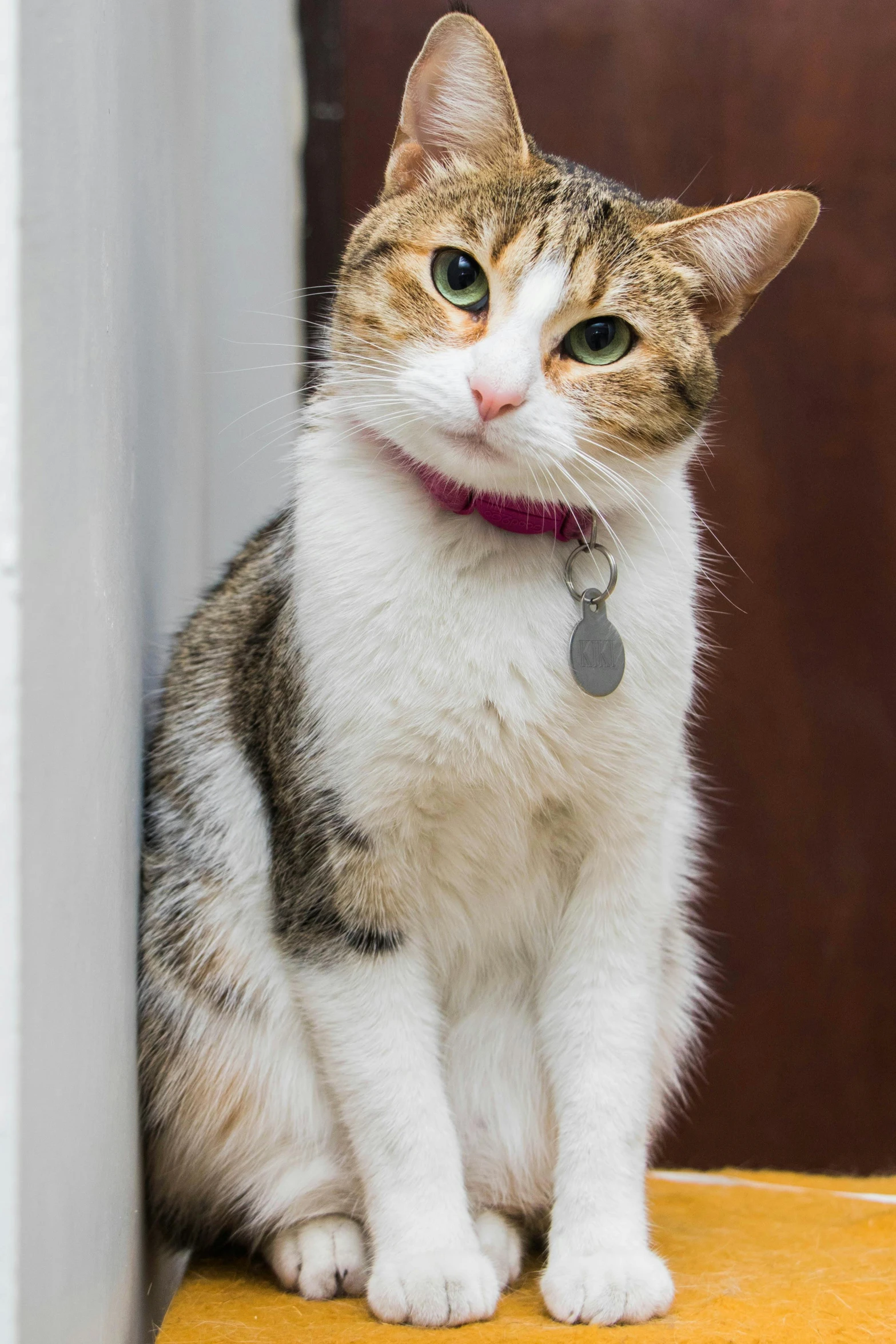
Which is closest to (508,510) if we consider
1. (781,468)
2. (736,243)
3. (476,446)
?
(476,446)

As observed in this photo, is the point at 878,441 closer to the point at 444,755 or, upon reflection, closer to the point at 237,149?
the point at 237,149

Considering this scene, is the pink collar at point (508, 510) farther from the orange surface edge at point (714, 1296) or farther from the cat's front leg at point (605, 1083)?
the orange surface edge at point (714, 1296)

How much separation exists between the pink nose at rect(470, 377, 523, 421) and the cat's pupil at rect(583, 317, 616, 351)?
0.50 feet

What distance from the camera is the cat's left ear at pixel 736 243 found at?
118 cm

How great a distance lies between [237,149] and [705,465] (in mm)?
931

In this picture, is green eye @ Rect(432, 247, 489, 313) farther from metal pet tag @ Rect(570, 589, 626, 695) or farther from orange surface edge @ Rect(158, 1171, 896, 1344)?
orange surface edge @ Rect(158, 1171, 896, 1344)

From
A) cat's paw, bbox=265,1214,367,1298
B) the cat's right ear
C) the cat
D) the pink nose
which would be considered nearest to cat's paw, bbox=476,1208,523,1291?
the cat

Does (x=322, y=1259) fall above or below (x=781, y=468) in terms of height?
below


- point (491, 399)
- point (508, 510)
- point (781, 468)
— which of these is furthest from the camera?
point (781, 468)

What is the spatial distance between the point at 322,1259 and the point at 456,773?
0.50 metres

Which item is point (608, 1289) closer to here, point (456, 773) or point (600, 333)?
point (456, 773)

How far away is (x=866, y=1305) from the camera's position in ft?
3.67

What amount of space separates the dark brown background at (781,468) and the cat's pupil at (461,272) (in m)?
0.99

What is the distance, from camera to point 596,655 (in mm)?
1113
